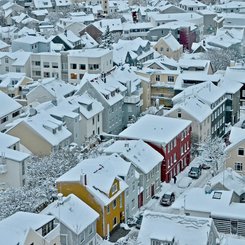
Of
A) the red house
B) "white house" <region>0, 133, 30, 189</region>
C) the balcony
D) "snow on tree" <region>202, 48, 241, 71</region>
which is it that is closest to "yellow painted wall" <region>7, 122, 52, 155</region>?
"white house" <region>0, 133, 30, 189</region>

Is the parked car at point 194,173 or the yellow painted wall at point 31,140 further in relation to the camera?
the yellow painted wall at point 31,140

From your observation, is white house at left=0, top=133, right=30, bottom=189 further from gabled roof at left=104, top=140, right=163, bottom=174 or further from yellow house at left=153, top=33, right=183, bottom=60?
yellow house at left=153, top=33, right=183, bottom=60

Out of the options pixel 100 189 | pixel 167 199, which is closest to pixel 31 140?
pixel 167 199

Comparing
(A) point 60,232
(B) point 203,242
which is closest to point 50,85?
(A) point 60,232

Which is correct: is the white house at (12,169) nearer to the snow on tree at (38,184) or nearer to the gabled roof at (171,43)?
the snow on tree at (38,184)

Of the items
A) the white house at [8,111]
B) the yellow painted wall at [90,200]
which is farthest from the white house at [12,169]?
the white house at [8,111]
